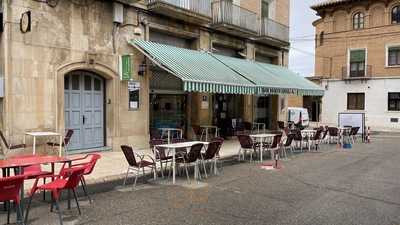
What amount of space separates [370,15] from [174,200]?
32.7 meters

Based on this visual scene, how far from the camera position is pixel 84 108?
12.1m

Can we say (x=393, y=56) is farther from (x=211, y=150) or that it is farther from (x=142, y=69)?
(x=211, y=150)

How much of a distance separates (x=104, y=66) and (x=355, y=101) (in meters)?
28.6

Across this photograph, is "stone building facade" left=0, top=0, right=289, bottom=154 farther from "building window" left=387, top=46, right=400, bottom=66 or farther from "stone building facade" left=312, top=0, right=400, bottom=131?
"building window" left=387, top=46, right=400, bottom=66

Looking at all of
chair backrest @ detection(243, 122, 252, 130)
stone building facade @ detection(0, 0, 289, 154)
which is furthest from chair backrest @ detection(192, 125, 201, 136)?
chair backrest @ detection(243, 122, 252, 130)

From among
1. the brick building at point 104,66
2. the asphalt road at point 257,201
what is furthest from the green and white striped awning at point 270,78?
the asphalt road at point 257,201

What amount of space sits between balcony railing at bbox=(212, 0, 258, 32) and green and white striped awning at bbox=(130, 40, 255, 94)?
267 centimetres

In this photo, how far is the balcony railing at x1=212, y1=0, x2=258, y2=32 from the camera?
1675 centimetres

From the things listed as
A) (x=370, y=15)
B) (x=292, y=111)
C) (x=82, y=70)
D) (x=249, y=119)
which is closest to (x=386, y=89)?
(x=370, y=15)

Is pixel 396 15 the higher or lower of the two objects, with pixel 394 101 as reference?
Answer: higher

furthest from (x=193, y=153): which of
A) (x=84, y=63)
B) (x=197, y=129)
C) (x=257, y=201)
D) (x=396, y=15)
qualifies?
(x=396, y=15)

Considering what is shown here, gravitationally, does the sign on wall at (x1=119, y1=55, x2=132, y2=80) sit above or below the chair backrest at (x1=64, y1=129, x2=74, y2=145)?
above

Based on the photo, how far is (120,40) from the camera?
12.7 m

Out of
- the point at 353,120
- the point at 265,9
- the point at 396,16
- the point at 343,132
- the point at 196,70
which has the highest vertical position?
the point at 396,16
